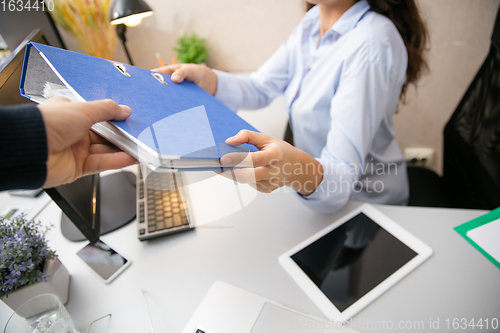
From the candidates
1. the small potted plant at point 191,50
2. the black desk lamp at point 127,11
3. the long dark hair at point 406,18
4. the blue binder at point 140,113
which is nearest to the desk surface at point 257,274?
the blue binder at point 140,113

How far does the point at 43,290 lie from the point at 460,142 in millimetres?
1196

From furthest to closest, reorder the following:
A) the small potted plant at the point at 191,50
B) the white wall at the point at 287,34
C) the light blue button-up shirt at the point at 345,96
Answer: the small potted plant at the point at 191,50
the white wall at the point at 287,34
the light blue button-up shirt at the point at 345,96

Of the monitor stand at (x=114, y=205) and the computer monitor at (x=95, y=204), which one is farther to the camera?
the monitor stand at (x=114, y=205)

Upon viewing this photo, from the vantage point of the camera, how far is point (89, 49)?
4.06 feet

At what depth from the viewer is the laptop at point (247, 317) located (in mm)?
467

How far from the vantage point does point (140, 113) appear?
1.27 ft

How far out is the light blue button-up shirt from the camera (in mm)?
634

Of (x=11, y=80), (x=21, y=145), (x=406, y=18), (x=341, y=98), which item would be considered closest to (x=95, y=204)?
(x=11, y=80)

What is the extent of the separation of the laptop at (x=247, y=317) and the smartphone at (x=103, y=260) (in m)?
0.21

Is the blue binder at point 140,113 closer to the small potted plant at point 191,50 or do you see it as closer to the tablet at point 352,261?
the tablet at point 352,261

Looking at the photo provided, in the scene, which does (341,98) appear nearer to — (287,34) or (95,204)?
(95,204)

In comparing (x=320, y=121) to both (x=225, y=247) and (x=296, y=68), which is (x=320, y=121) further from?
(x=225, y=247)

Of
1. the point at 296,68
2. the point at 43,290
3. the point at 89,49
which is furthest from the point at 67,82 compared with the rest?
the point at 89,49

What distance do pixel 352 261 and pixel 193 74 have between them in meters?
0.61
